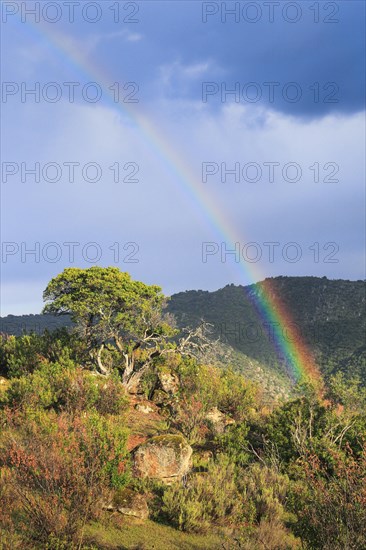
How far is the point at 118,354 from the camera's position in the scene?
30344 millimetres

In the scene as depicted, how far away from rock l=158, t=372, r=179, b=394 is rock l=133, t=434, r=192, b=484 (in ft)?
45.0

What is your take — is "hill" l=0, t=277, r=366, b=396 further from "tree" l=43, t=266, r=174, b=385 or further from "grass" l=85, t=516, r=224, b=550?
"grass" l=85, t=516, r=224, b=550

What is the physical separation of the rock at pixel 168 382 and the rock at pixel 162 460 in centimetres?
1372

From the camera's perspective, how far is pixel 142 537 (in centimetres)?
1000

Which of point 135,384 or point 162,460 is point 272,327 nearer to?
point 135,384

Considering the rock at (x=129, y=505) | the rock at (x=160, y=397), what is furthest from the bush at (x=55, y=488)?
the rock at (x=160, y=397)

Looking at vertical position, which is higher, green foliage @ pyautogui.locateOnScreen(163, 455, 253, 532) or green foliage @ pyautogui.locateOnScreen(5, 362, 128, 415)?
green foliage @ pyautogui.locateOnScreen(5, 362, 128, 415)

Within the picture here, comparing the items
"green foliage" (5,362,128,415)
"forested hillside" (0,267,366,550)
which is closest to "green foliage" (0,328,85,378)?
"forested hillside" (0,267,366,550)

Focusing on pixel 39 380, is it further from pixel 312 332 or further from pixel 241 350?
pixel 312 332

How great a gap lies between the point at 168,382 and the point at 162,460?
Answer: 14.9 meters

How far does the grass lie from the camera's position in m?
9.36

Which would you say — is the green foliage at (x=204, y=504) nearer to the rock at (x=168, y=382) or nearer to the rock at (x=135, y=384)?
the rock at (x=135, y=384)

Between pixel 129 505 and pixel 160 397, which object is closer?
pixel 129 505

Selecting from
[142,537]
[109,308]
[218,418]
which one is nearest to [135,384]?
[109,308]
